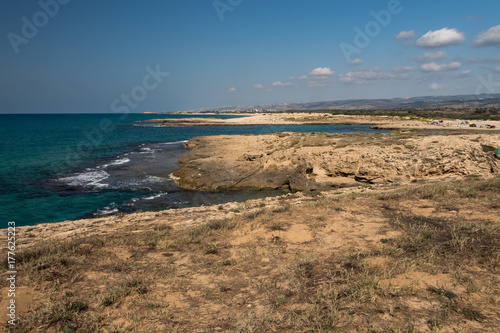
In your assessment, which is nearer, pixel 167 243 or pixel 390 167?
pixel 167 243

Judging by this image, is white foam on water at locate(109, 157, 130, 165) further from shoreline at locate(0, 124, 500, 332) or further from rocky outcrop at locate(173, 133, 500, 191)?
shoreline at locate(0, 124, 500, 332)

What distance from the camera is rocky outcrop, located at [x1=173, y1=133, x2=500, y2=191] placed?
20.5m

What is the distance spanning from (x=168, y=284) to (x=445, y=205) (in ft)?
36.4

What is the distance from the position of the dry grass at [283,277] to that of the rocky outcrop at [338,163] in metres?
10.6

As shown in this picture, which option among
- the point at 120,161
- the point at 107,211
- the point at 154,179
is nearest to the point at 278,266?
the point at 107,211

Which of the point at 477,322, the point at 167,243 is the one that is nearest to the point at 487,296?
the point at 477,322

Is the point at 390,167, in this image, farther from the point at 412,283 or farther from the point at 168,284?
the point at 168,284

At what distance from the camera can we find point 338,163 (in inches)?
887

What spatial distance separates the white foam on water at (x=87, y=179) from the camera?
78.3ft

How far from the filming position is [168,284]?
6.85 m

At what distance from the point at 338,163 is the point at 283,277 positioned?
1719 cm

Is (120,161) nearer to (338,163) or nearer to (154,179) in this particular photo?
(154,179)

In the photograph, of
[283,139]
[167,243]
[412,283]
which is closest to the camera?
[412,283]

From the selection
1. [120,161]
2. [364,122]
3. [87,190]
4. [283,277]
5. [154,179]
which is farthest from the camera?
[364,122]
